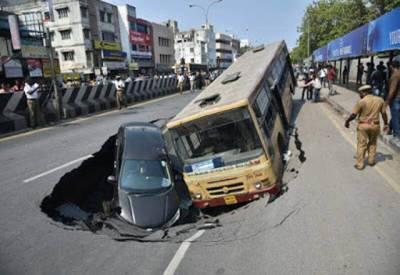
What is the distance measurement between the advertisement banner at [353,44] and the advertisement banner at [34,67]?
89.7 ft

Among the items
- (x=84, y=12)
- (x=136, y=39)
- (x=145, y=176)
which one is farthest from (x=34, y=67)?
(x=145, y=176)

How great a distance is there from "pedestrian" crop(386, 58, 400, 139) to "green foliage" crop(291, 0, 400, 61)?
29614 mm

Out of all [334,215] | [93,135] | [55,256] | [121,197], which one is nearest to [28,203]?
[121,197]

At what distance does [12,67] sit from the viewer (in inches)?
1184

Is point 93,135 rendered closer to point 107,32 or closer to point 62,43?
point 62,43

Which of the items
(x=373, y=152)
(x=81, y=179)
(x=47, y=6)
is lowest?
(x=81, y=179)

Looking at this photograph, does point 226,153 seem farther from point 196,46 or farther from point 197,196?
point 196,46

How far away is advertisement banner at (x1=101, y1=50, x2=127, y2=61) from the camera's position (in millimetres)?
49434

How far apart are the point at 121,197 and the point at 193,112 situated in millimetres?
2034

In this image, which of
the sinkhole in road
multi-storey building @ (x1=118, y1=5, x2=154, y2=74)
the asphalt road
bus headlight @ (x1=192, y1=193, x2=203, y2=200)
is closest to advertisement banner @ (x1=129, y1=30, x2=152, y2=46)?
multi-storey building @ (x1=118, y1=5, x2=154, y2=74)

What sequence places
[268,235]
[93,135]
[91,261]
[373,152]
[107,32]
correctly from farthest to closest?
[107,32] < [93,135] < [373,152] < [268,235] < [91,261]

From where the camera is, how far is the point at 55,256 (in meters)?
4.58

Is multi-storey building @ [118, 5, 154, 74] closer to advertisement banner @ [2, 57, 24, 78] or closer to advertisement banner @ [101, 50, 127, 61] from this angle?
advertisement banner @ [101, 50, 127, 61]

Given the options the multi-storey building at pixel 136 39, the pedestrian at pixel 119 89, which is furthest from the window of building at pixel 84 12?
the pedestrian at pixel 119 89
